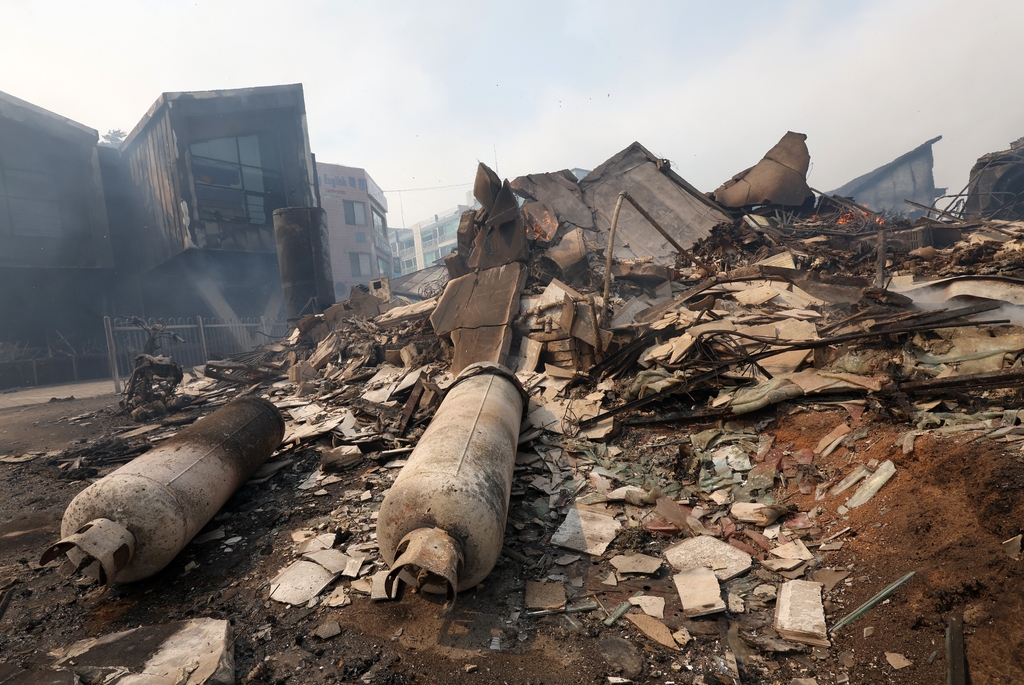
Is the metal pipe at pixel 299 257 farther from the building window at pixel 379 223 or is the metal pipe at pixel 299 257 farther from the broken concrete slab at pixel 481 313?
the building window at pixel 379 223

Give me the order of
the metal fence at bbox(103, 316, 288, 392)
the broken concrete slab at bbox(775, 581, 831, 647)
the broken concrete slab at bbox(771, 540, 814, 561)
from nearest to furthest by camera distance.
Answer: the broken concrete slab at bbox(775, 581, 831, 647)
the broken concrete slab at bbox(771, 540, 814, 561)
the metal fence at bbox(103, 316, 288, 392)

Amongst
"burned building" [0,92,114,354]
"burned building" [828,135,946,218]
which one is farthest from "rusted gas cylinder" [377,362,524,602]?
"burned building" [828,135,946,218]

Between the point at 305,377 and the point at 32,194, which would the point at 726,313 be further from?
the point at 32,194

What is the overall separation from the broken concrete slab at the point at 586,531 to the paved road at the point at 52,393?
12.0 m

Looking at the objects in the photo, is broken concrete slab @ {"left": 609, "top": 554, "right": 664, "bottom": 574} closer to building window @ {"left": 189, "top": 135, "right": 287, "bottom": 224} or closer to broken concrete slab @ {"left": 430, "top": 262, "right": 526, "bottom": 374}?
Answer: broken concrete slab @ {"left": 430, "top": 262, "right": 526, "bottom": 374}

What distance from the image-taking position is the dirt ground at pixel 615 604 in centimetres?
218

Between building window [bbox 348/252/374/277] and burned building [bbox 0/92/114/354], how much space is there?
729 inches

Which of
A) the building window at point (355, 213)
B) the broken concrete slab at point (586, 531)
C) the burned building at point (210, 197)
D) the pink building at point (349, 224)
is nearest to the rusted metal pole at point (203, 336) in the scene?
the burned building at point (210, 197)

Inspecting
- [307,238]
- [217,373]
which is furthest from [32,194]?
[217,373]

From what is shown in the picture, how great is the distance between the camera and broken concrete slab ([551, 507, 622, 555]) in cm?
336

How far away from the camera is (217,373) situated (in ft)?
32.3

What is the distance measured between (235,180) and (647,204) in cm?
1409

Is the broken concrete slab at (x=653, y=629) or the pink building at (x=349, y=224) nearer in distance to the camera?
the broken concrete slab at (x=653, y=629)

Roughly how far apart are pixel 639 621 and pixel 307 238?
13.5 m
